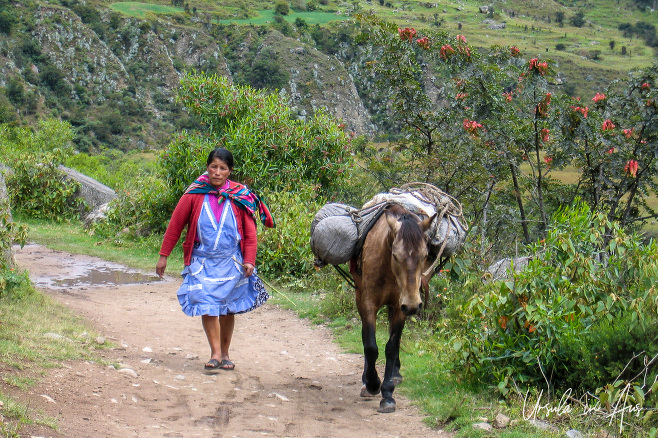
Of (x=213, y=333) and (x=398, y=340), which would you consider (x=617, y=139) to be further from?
(x=213, y=333)

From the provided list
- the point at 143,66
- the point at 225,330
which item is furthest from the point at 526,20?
Result: the point at 225,330

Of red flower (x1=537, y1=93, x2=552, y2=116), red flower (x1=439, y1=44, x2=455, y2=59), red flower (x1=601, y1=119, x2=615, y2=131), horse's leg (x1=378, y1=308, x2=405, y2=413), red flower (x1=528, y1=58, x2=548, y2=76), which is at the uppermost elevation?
red flower (x1=439, y1=44, x2=455, y2=59)

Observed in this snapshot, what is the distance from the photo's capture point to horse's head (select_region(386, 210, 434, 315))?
4.16 meters

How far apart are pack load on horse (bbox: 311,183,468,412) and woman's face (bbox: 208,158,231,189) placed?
89 centimetres

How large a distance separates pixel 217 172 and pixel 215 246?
63 centimetres

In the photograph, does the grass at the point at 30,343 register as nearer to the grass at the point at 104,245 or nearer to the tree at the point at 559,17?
the grass at the point at 104,245

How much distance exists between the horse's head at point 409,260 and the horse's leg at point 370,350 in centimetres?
64

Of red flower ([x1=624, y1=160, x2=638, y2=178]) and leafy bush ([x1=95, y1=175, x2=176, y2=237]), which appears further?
leafy bush ([x1=95, y1=175, x2=176, y2=237])

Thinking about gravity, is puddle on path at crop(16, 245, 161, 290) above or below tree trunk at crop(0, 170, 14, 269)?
below

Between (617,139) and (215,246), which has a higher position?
(617,139)

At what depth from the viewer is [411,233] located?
13.9ft

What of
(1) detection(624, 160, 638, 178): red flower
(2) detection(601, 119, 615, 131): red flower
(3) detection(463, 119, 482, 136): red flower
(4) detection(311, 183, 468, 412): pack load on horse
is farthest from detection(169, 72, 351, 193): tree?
(4) detection(311, 183, 468, 412): pack load on horse

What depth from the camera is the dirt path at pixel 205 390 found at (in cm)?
396

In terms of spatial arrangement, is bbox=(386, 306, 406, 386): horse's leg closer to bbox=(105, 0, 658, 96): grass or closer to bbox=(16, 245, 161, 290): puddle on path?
bbox=(16, 245, 161, 290): puddle on path
